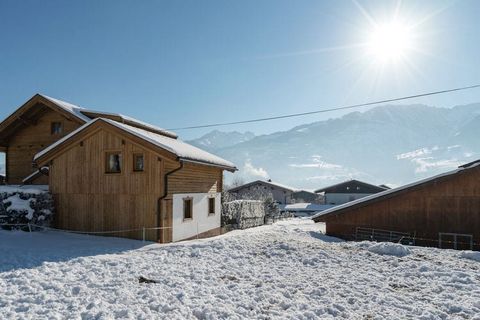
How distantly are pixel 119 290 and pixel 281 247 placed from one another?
6671 millimetres

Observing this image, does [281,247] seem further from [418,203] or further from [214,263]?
[418,203]

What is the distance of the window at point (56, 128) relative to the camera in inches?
891

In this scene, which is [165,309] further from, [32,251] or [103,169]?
[103,169]

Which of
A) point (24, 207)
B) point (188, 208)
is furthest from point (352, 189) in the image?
point (24, 207)

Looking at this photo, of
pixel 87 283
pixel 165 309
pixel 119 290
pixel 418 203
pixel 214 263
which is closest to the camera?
pixel 165 309

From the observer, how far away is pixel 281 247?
42.9ft

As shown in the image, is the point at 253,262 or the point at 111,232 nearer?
the point at 253,262

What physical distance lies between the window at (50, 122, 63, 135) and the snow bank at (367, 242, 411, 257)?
19.9 m

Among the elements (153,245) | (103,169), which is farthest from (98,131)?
(153,245)

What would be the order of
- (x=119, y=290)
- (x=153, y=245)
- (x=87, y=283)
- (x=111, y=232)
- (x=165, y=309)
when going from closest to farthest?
(x=165, y=309) → (x=119, y=290) → (x=87, y=283) → (x=153, y=245) → (x=111, y=232)

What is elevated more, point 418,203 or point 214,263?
point 418,203

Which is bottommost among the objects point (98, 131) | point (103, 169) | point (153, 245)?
point (153, 245)

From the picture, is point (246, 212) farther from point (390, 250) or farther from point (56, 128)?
point (390, 250)

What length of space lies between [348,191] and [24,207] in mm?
52310
